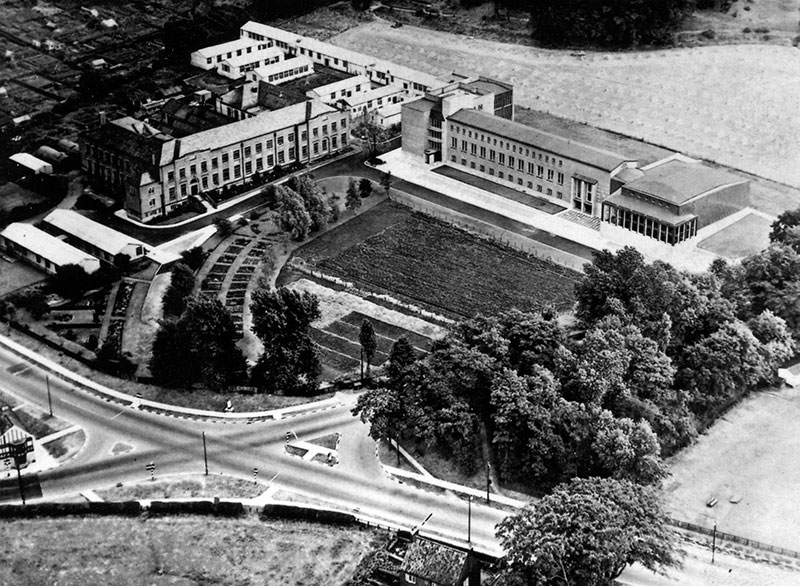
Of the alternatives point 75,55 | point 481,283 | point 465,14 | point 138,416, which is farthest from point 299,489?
point 465,14

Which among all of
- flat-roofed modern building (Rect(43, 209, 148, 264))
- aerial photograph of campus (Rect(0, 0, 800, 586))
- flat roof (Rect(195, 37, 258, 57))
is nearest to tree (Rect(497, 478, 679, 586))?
aerial photograph of campus (Rect(0, 0, 800, 586))

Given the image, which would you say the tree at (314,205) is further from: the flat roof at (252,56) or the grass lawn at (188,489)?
the grass lawn at (188,489)

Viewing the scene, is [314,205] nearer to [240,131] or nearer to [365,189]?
[365,189]

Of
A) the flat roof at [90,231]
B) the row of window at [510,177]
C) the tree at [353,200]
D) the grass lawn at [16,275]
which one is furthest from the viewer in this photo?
the row of window at [510,177]

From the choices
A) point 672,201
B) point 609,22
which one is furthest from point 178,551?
point 609,22

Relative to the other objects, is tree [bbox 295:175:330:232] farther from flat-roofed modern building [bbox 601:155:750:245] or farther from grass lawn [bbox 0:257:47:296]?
flat-roofed modern building [bbox 601:155:750:245]

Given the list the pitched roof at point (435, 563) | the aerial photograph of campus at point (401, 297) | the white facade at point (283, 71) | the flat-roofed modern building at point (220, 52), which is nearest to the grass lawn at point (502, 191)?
the aerial photograph of campus at point (401, 297)

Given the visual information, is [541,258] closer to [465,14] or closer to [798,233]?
[798,233]
